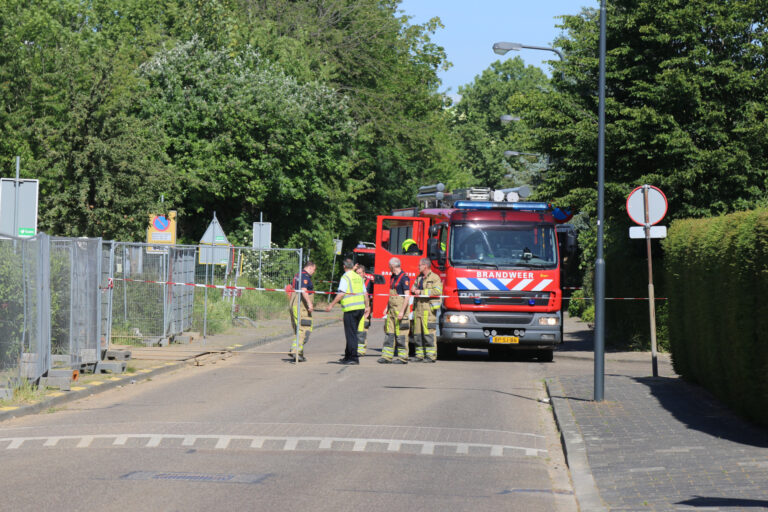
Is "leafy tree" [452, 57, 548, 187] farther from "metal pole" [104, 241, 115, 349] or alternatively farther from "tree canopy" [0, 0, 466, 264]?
"metal pole" [104, 241, 115, 349]

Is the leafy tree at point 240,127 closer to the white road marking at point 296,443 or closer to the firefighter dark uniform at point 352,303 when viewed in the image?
the firefighter dark uniform at point 352,303

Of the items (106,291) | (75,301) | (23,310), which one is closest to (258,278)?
(106,291)

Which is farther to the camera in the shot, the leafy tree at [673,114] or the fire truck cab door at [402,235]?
the fire truck cab door at [402,235]

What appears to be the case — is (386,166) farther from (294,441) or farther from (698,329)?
(294,441)

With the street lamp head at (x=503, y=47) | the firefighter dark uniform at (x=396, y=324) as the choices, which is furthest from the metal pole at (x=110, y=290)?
the street lamp head at (x=503, y=47)

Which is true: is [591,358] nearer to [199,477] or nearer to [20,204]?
[20,204]

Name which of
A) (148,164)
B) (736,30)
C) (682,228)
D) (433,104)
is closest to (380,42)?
(433,104)

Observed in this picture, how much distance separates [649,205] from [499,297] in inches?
176

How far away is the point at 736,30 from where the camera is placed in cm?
2244

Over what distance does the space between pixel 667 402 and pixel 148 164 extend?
16518 millimetres

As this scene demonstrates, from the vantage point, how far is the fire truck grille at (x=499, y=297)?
2069cm

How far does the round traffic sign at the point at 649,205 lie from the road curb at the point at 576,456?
3992mm

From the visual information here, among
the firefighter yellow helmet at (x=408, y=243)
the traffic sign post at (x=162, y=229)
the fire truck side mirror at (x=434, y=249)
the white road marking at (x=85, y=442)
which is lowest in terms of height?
the white road marking at (x=85, y=442)

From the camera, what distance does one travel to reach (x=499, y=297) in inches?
814
